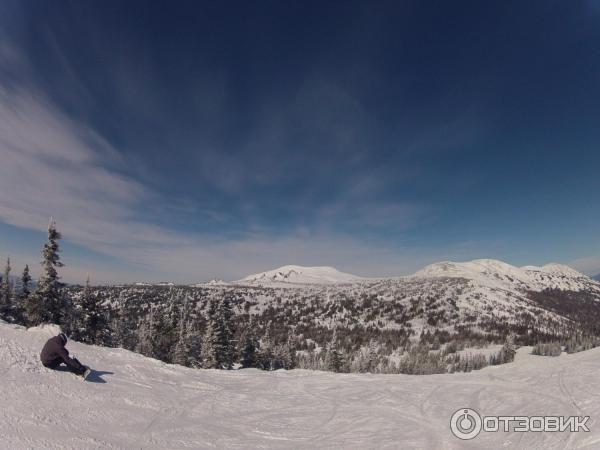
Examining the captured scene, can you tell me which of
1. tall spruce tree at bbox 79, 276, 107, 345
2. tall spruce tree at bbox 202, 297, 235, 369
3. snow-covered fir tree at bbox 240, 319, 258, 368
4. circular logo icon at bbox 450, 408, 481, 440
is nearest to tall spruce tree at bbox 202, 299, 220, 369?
tall spruce tree at bbox 202, 297, 235, 369

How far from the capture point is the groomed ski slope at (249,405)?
679 centimetres

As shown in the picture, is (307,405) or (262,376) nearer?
(307,405)

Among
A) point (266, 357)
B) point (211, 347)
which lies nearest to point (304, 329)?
point (266, 357)

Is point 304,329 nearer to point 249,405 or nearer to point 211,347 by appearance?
point 211,347

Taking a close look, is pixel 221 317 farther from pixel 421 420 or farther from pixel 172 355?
pixel 421 420

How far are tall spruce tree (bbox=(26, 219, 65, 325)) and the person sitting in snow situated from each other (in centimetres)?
2666

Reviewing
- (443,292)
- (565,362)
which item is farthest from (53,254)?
(443,292)

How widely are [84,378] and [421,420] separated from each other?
1047cm

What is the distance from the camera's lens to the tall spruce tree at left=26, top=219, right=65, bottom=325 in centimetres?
2939

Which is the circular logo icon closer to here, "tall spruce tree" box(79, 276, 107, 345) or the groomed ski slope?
the groomed ski slope

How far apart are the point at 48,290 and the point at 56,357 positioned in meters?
27.1

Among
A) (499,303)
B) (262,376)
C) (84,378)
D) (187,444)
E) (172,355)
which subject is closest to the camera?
(187,444)

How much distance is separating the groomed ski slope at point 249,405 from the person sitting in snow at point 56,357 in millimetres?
235

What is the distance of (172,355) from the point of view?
42875 mm
